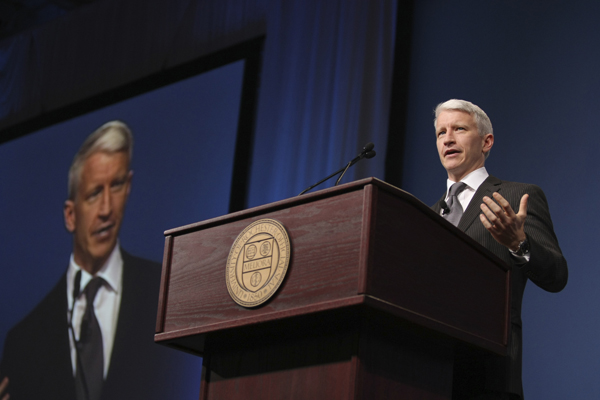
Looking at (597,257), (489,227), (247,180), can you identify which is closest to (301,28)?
(247,180)

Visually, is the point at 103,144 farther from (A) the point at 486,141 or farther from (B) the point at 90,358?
(A) the point at 486,141

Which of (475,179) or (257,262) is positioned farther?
(475,179)

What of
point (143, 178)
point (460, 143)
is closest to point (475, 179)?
point (460, 143)

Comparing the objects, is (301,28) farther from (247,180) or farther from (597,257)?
(597,257)

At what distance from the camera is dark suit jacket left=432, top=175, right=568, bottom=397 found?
5.32ft

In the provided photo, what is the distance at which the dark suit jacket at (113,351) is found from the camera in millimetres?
4164

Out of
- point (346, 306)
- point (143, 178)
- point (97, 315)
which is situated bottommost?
point (346, 306)

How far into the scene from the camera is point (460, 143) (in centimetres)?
217

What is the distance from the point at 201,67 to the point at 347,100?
124 cm

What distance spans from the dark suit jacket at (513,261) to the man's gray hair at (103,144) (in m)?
3.33

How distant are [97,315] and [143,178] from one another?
0.88 m

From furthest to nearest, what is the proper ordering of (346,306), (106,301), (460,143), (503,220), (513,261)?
(106,301) → (460,143) → (513,261) → (503,220) → (346,306)

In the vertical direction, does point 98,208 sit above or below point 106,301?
above

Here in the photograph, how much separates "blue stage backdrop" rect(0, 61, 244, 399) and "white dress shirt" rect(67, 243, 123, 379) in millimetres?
164
